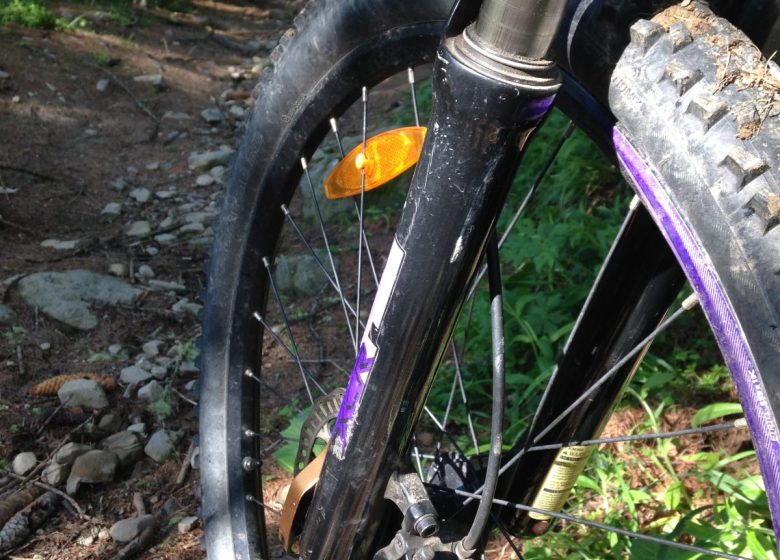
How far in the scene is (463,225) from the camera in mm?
909

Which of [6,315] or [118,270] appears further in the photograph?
[118,270]

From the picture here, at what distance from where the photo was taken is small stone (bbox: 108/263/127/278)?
2914 mm

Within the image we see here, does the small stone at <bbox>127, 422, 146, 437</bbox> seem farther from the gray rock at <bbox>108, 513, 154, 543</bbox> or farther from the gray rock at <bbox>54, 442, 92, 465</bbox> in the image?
the gray rock at <bbox>108, 513, 154, 543</bbox>

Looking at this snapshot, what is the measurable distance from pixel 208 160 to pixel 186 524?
7.94 feet

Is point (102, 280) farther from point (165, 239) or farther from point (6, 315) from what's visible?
point (165, 239)

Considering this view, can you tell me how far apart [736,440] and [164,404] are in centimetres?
155

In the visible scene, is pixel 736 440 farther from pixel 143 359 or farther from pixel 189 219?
pixel 189 219

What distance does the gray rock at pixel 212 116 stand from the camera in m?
4.61

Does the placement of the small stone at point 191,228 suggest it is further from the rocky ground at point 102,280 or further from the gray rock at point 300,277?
the gray rock at point 300,277

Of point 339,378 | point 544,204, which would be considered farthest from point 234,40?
point 339,378

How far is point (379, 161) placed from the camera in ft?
4.35

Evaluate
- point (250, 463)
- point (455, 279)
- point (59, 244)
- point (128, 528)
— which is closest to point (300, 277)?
point (59, 244)

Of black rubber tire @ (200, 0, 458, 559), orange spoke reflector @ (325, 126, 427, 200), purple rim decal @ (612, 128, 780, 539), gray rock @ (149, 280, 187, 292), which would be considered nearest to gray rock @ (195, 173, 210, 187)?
gray rock @ (149, 280, 187, 292)

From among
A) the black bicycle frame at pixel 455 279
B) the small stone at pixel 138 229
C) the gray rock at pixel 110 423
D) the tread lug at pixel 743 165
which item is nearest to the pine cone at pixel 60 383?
the gray rock at pixel 110 423
